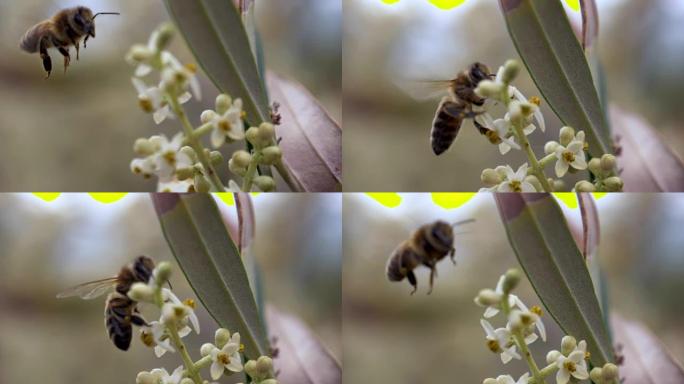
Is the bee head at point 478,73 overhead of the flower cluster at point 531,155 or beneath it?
overhead

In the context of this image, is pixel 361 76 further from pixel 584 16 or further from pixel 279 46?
pixel 584 16

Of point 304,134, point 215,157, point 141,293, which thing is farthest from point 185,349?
point 304,134

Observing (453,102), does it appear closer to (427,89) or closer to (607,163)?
(427,89)

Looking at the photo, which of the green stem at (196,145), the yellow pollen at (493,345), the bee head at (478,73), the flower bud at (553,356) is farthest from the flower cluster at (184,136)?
the flower bud at (553,356)

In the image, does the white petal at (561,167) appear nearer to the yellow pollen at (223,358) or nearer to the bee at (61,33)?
the yellow pollen at (223,358)

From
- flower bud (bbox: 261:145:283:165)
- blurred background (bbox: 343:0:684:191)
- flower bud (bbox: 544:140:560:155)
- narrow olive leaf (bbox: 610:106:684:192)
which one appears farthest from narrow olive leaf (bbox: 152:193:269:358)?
narrow olive leaf (bbox: 610:106:684:192)

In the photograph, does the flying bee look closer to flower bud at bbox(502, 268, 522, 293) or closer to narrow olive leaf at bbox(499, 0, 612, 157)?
narrow olive leaf at bbox(499, 0, 612, 157)

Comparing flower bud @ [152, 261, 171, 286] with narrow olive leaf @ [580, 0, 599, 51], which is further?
narrow olive leaf @ [580, 0, 599, 51]
